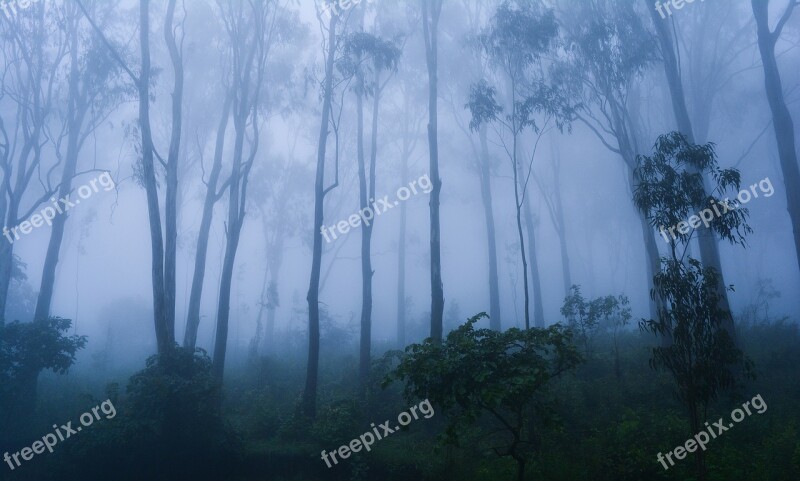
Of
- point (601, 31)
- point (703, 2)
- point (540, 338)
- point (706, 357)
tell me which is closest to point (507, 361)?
point (540, 338)

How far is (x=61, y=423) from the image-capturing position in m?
11.5

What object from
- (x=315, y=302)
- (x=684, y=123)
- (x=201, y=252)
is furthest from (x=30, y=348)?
(x=684, y=123)

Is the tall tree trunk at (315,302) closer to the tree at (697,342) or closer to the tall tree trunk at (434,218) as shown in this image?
the tall tree trunk at (434,218)

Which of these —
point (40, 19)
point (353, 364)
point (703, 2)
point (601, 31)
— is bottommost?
point (353, 364)

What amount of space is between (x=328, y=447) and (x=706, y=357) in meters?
8.07

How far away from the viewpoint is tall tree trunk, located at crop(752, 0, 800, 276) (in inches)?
476

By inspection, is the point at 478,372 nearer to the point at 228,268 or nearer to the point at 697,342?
the point at 697,342

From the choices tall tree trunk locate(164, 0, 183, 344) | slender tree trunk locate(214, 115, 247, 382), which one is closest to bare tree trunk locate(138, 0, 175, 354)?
tall tree trunk locate(164, 0, 183, 344)

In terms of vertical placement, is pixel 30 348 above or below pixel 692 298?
above

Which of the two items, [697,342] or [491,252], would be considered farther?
[491,252]

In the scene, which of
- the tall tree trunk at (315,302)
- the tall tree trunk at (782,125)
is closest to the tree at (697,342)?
the tall tree trunk at (782,125)

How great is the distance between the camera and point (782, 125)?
12648mm

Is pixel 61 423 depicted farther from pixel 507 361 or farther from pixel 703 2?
pixel 703 2

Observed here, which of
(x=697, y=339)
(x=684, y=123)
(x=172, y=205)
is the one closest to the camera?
(x=697, y=339)
